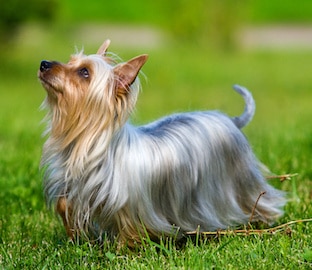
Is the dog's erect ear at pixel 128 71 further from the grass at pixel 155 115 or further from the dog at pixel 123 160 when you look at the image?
the grass at pixel 155 115

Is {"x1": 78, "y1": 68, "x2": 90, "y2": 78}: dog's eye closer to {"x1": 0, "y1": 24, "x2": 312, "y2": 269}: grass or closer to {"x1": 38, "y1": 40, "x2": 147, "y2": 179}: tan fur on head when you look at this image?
{"x1": 38, "y1": 40, "x2": 147, "y2": 179}: tan fur on head

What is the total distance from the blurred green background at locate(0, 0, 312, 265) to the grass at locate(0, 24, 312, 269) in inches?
0.7

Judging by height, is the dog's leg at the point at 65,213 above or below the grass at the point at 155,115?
above

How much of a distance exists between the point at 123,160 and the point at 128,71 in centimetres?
49

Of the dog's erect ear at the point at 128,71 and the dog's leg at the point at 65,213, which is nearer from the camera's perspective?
the dog's erect ear at the point at 128,71

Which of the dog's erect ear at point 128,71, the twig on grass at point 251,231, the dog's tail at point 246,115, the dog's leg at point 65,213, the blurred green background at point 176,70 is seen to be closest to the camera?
the dog's erect ear at point 128,71

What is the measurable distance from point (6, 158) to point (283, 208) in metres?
2.85

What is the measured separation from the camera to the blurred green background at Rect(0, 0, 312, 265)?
6.56 m

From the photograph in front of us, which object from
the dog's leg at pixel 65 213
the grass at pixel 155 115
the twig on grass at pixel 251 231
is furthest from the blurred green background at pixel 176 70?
the twig on grass at pixel 251 231

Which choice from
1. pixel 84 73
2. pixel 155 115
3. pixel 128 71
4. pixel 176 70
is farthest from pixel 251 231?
pixel 176 70

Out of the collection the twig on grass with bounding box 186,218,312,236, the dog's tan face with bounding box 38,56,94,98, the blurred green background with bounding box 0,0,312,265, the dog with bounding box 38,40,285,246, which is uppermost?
the dog's tan face with bounding box 38,56,94,98

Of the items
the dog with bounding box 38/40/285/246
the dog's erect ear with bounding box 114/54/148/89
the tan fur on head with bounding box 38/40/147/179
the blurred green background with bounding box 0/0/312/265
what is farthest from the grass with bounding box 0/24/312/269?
the dog's erect ear with bounding box 114/54/148/89

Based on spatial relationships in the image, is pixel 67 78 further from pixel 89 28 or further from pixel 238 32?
pixel 89 28

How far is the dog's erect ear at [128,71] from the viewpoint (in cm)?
457
